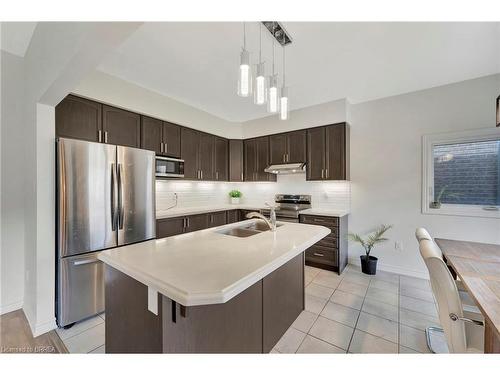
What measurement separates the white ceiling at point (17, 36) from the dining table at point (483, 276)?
146 inches

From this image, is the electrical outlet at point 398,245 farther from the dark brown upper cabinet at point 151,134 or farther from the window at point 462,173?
the dark brown upper cabinet at point 151,134

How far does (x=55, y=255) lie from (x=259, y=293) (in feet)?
6.32

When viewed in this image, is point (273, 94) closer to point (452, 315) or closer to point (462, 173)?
point (452, 315)

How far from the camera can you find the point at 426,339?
1.78m

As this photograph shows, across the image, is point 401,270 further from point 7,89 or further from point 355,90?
point 7,89

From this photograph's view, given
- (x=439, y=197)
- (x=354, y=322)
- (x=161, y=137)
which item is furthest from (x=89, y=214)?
(x=439, y=197)

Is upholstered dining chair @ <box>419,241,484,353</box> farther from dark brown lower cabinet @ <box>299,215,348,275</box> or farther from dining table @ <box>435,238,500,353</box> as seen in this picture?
dark brown lower cabinet @ <box>299,215,348,275</box>

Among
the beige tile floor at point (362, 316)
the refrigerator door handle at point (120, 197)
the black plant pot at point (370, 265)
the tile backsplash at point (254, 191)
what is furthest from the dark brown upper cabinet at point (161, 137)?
the black plant pot at point (370, 265)

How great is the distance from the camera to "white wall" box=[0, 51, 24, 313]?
2141 millimetres

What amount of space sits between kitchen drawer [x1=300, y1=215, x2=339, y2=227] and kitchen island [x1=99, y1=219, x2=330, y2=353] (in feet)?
5.14

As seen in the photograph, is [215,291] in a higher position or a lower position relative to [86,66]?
lower

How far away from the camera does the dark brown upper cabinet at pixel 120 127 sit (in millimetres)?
2513

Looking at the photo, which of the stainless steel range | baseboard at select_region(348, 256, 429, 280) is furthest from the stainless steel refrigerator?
baseboard at select_region(348, 256, 429, 280)
